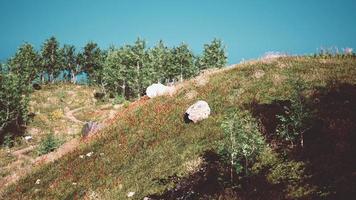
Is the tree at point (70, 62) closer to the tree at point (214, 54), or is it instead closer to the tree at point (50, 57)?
the tree at point (50, 57)

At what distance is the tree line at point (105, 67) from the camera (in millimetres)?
56406

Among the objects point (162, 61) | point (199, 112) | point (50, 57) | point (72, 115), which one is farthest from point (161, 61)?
point (199, 112)

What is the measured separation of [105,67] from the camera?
9150cm

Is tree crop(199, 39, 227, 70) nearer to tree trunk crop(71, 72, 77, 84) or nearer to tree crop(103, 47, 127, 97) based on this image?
tree crop(103, 47, 127, 97)

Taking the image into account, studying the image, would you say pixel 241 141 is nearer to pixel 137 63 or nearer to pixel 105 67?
pixel 137 63

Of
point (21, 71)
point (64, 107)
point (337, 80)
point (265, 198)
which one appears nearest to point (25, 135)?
point (64, 107)

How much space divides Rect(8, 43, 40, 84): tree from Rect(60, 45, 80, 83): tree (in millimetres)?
12312

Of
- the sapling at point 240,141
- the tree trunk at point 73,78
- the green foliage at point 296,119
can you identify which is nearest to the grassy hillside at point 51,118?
the sapling at point 240,141

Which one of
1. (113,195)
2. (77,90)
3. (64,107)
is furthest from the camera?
(77,90)

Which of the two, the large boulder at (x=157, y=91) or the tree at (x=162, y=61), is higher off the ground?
the tree at (x=162, y=61)

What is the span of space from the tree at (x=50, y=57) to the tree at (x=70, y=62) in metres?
2.77

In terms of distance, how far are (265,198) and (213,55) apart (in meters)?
86.0

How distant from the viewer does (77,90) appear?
314 ft

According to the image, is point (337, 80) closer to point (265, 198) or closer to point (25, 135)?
point (265, 198)
